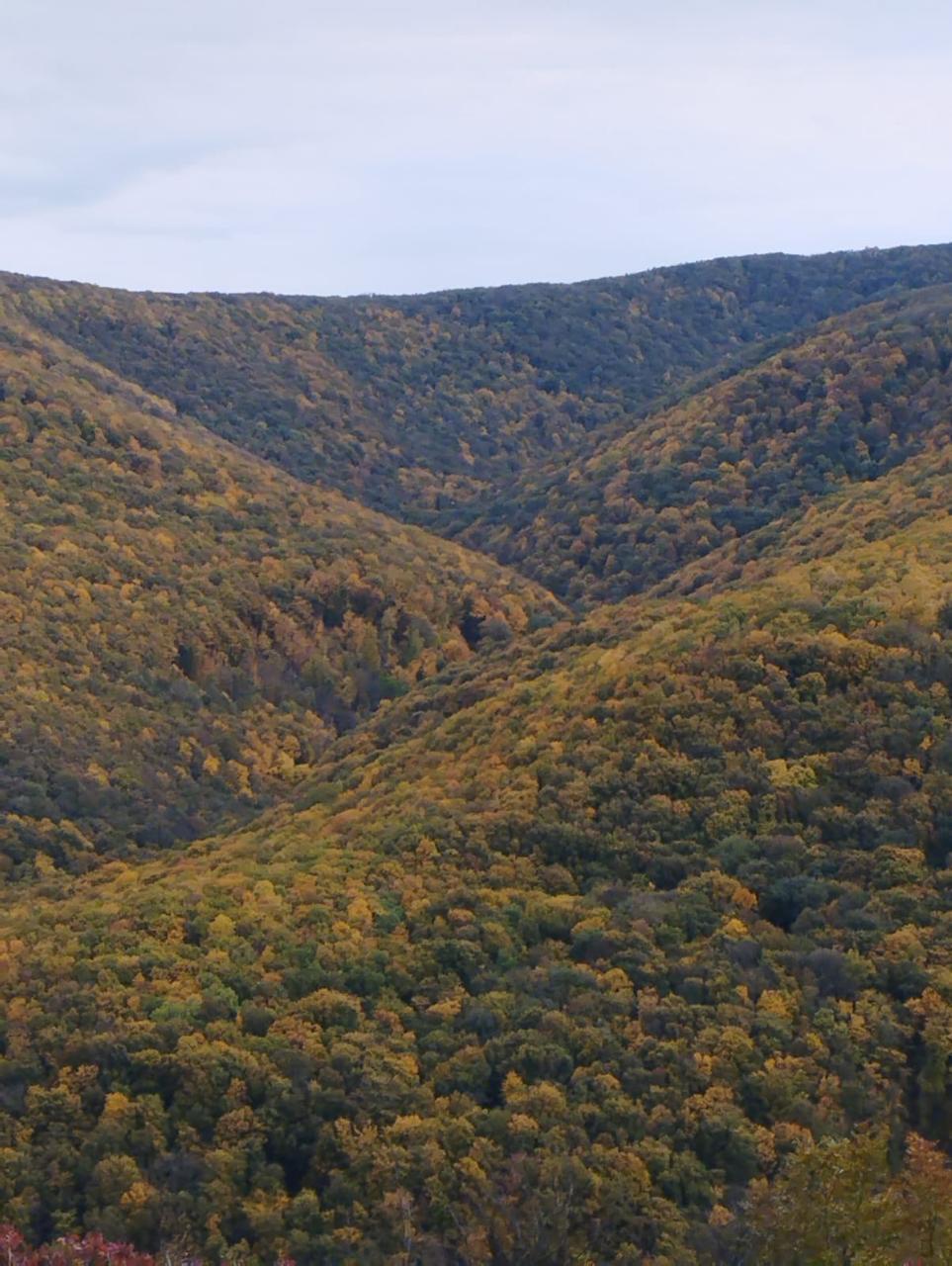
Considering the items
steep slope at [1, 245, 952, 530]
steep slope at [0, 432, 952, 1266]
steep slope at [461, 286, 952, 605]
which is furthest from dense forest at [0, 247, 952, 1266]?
Result: steep slope at [1, 245, 952, 530]

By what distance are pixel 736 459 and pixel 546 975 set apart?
120ft

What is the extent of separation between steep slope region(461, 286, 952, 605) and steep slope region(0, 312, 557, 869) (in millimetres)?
3537

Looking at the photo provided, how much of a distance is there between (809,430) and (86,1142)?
42.7m

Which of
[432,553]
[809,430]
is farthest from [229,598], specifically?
[809,430]

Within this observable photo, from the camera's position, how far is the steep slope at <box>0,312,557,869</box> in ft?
139

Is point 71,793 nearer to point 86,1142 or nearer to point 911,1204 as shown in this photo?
point 86,1142

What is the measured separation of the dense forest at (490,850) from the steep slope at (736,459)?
218 millimetres

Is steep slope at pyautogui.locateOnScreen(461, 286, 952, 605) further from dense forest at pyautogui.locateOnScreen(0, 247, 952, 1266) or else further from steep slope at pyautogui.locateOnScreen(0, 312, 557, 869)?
steep slope at pyautogui.locateOnScreen(0, 312, 557, 869)

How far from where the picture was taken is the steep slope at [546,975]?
22781 mm

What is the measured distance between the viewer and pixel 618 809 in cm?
3142

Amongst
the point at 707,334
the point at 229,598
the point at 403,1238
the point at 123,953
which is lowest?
the point at 403,1238

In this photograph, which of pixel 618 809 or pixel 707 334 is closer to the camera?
pixel 618 809

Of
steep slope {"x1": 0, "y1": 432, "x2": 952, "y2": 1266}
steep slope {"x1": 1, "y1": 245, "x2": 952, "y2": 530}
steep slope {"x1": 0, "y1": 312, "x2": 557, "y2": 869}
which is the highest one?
steep slope {"x1": 1, "y1": 245, "x2": 952, "y2": 530}

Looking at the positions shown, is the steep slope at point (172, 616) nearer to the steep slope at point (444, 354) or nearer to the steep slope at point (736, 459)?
the steep slope at point (736, 459)
